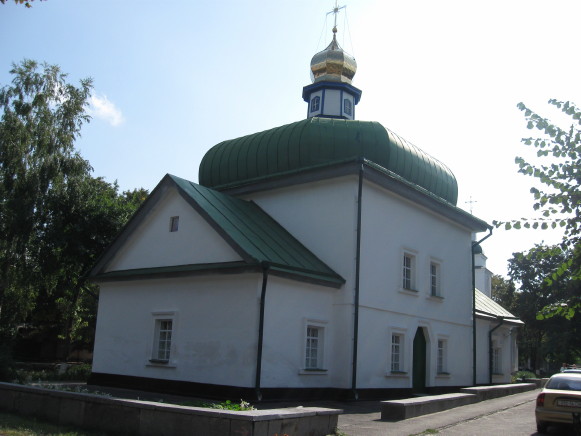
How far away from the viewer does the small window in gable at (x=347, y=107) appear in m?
21.7

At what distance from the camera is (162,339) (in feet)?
51.1

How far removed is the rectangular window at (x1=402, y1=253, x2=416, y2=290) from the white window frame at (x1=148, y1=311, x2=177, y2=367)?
6.99 metres

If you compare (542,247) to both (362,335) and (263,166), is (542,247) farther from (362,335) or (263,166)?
(263,166)

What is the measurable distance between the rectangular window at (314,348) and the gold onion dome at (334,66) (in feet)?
34.6

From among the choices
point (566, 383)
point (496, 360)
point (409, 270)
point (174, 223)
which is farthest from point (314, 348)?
point (496, 360)

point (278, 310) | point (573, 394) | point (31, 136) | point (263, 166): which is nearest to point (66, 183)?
point (31, 136)

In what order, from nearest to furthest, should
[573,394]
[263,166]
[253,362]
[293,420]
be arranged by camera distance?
[293,420], [573,394], [253,362], [263,166]

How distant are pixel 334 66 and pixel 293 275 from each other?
10.9 m

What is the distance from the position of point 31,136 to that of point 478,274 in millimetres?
23661

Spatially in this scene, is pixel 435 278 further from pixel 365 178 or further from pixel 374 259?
pixel 365 178

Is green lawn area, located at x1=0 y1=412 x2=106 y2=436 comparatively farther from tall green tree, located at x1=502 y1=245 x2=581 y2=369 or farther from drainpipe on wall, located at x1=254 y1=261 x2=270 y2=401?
tall green tree, located at x1=502 y1=245 x2=581 y2=369

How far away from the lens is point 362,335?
1523 cm

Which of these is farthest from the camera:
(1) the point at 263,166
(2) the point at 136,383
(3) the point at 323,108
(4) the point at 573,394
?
(3) the point at 323,108

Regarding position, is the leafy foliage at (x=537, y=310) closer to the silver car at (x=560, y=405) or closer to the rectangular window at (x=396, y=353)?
the rectangular window at (x=396, y=353)
